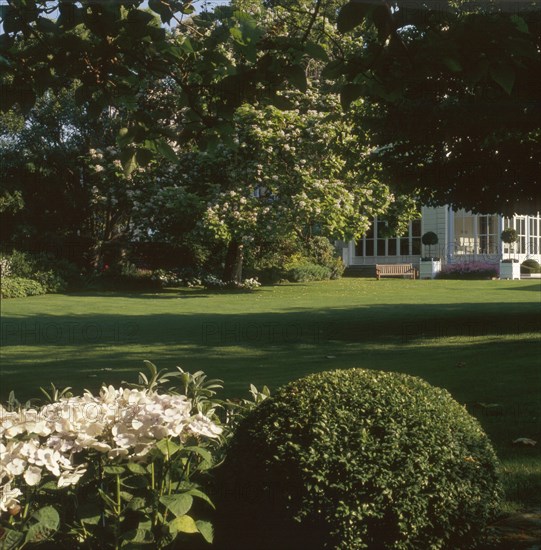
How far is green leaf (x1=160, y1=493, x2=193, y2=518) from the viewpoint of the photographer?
3.07 m

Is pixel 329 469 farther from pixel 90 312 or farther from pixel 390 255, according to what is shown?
pixel 390 255

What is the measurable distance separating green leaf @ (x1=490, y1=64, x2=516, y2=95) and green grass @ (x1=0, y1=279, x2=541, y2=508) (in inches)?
99.2

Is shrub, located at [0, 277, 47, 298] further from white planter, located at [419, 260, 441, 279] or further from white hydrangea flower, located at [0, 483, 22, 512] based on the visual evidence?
white hydrangea flower, located at [0, 483, 22, 512]

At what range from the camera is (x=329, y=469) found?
3275mm

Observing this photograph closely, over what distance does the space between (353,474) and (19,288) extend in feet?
83.7

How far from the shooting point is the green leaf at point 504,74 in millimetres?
3852

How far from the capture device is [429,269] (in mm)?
36250

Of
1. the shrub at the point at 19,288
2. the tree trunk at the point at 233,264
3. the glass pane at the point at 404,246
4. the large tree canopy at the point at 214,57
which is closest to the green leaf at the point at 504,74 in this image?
the large tree canopy at the point at 214,57

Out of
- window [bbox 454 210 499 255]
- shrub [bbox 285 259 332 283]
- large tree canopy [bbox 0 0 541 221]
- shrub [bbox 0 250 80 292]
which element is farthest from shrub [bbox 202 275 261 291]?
large tree canopy [bbox 0 0 541 221]

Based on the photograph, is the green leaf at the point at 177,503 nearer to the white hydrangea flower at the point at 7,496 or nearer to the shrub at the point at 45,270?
the white hydrangea flower at the point at 7,496

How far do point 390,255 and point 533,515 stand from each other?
1537 inches

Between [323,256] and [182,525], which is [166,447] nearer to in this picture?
[182,525]

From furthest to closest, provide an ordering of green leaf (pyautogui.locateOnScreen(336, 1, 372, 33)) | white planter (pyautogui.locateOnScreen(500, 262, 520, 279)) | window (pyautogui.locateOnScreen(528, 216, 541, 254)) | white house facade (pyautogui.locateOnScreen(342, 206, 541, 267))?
window (pyautogui.locateOnScreen(528, 216, 541, 254)) < white house facade (pyautogui.locateOnScreen(342, 206, 541, 267)) < white planter (pyautogui.locateOnScreen(500, 262, 520, 279)) < green leaf (pyautogui.locateOnScreen(336, 1, 372, 33))

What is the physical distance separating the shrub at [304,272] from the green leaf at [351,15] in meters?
29.3
